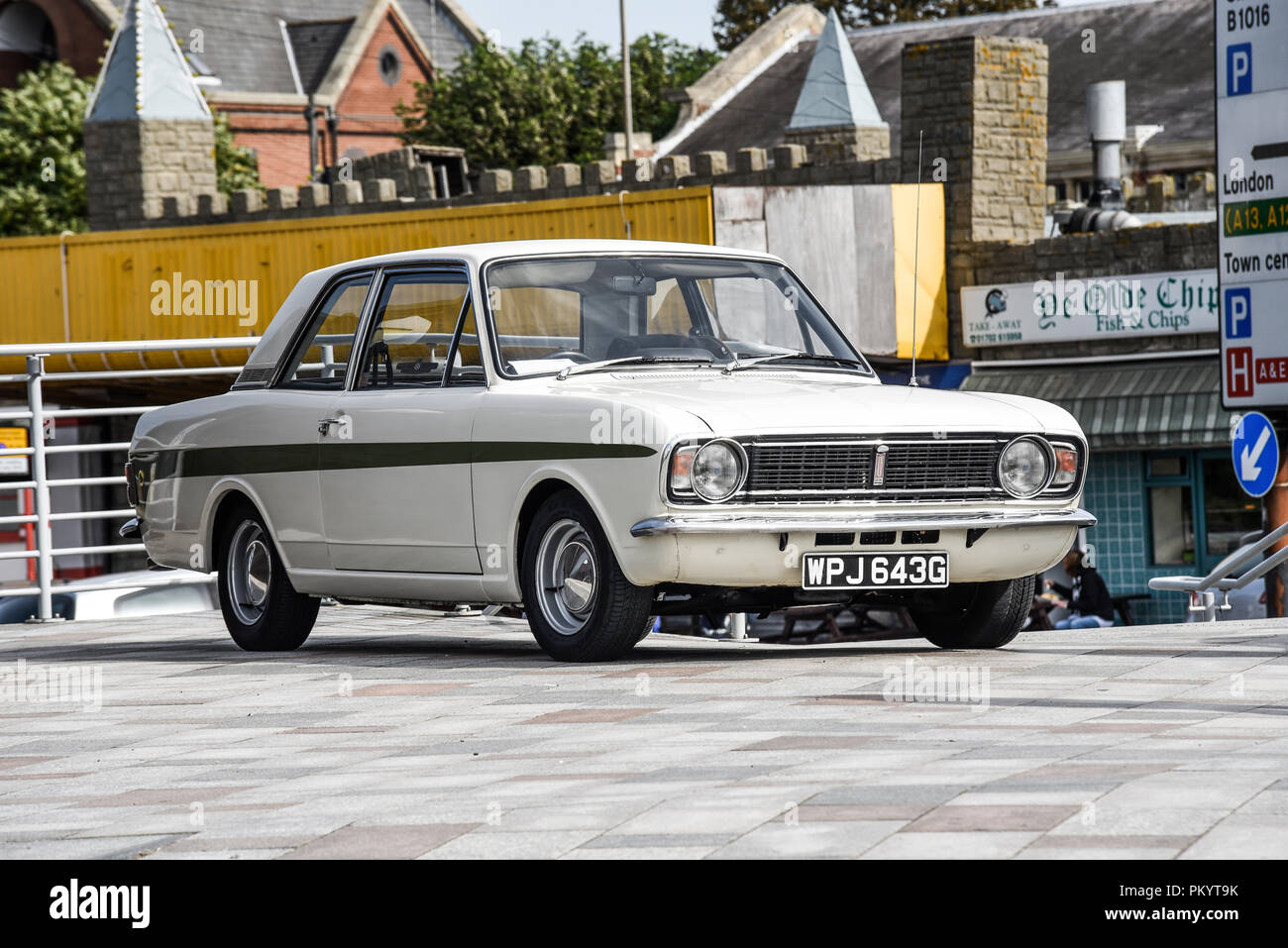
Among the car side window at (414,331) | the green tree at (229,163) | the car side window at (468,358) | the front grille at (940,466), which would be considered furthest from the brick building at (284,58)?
the front grille at (940,466)

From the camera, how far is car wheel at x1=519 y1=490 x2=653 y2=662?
807 cm

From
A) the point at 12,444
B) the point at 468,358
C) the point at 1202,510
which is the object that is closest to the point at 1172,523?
the point at 1202,510

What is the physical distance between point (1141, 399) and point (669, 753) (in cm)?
2130

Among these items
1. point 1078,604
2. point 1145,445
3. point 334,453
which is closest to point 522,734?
→ point 334,453

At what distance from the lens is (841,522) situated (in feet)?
26.1

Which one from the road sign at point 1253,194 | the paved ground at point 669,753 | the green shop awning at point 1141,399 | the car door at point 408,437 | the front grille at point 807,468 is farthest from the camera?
the green shop awning at point 1141,399

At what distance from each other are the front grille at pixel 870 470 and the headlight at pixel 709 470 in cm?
5

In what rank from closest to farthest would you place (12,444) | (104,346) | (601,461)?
(601,461) < (104,346) < (12,444)

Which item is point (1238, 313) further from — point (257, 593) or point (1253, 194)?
point (257, 593)

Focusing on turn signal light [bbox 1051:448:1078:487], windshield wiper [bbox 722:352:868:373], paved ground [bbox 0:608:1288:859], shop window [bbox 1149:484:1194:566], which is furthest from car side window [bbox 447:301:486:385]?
shop window [bbox 1149:484:1194:566]

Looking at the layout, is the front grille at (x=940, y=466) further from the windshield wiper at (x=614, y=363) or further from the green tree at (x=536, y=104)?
the green tree at (x=536, y=104)

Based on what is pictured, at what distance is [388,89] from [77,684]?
6556cm

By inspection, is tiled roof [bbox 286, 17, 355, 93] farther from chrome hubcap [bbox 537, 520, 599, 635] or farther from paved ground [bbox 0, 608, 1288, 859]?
chrome hubcap [bbox 537, 520, 599, 635]

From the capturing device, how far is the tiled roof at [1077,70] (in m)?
47.0
